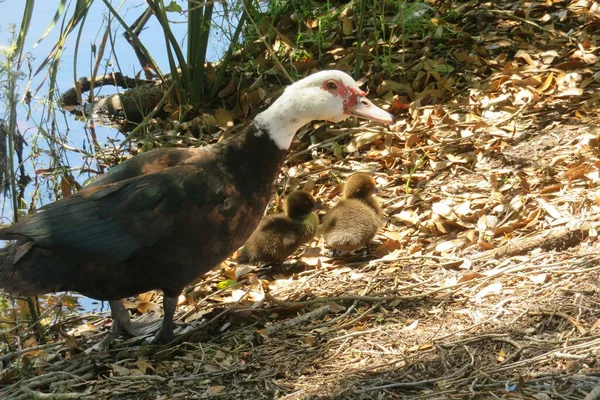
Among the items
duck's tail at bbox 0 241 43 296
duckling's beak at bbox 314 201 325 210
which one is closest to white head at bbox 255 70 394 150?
duckling's beak at bbox 314 201 325 210

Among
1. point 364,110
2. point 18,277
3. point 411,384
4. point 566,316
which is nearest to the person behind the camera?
point 411,384

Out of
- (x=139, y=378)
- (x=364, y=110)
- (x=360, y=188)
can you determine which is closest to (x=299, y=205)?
(x=360, y=188)

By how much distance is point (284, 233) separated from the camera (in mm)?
4328

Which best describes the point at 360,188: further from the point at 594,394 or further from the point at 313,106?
the point at 594,394

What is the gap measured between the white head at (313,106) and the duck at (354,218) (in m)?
0.50

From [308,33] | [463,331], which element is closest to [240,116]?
[308,33]

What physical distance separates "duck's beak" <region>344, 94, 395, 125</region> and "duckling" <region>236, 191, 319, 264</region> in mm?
615

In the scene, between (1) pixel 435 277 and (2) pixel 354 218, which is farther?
(2) pixel 354 218

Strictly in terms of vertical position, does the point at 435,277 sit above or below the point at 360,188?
below

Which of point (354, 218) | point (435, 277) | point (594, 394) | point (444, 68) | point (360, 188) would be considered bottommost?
point (594, 394)

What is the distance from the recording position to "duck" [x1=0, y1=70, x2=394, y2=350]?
11.3ft

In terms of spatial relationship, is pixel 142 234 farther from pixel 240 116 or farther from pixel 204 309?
pixel 240 116

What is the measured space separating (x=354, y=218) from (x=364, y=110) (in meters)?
0.56

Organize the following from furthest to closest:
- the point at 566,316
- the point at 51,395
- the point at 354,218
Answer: the point at 354,218 → the point at 51,395 → the point at 566,316
